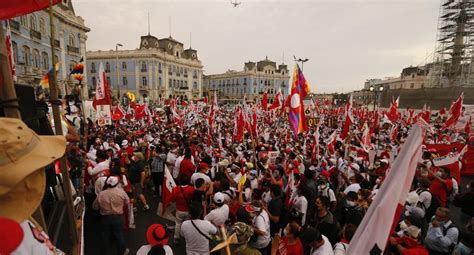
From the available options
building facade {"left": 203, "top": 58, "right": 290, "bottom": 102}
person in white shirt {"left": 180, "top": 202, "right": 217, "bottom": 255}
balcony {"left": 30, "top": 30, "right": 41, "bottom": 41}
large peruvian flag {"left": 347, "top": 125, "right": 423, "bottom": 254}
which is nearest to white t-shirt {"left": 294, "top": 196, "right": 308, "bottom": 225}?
person in white shirt {"left": 180, "top": 202, "right": 217, "bottom": 255}

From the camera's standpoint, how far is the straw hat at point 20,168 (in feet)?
3.45

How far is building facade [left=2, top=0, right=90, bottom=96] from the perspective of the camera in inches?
825

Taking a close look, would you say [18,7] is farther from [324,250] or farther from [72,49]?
[72,49]

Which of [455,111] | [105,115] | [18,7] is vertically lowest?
[105,115]

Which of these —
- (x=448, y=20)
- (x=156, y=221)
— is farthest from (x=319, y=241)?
(x=448, y=20)

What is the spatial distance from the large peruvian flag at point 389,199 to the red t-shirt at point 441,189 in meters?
5.00

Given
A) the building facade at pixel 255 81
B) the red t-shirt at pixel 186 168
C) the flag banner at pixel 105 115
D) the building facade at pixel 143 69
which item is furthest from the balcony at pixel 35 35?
the building facade at pixel 255 81

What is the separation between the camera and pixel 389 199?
78.5 inches

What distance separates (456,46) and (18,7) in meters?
44.6

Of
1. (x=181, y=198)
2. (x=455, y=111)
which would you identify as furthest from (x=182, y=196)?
(x=455, y=111)

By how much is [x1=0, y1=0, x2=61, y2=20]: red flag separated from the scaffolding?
133ft

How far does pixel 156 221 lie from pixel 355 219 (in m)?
4.74

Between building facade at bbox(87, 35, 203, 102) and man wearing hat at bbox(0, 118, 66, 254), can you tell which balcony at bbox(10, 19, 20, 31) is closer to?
man wearing hat at bbox(0, 118, 66, 254)

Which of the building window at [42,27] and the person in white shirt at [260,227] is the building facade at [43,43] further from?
the person in white shirt at [260,227]
